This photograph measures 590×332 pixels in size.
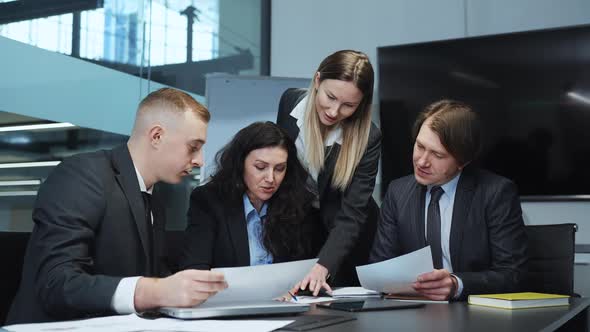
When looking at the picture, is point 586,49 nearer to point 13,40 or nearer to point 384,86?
point 384,86

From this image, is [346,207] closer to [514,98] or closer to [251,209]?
[251,209]

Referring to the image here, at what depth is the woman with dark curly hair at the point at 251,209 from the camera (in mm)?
2125

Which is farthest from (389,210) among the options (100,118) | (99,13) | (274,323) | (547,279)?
(99,13)

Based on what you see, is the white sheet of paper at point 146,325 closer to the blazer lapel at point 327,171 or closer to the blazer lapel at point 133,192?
the blazer lapel at point 133,192

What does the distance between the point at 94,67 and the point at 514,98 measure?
223 centimetres

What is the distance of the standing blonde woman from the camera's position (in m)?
2.34

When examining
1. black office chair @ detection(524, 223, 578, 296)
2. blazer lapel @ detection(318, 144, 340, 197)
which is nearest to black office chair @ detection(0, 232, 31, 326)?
blazer lapel @ detection(318, 144, 340, 197)

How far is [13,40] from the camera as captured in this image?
2.61 m

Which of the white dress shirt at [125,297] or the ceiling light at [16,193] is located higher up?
the ceiling light at [16,193]

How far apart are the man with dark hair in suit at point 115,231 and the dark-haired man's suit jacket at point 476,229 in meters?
0.85

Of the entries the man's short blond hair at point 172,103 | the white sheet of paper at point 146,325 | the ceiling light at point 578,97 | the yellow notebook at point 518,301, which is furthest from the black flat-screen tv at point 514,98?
the white sheet of paper at point 146,325

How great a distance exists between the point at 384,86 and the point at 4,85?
2153 millimetres

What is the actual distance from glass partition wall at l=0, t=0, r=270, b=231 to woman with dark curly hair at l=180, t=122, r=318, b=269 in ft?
3.10

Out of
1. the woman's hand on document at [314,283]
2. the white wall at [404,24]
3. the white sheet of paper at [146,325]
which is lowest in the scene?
the woman's hand on document at [314,283]
